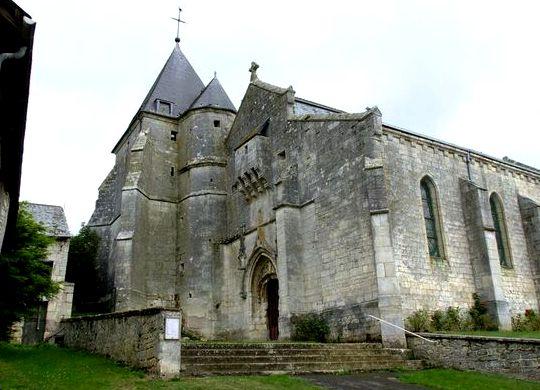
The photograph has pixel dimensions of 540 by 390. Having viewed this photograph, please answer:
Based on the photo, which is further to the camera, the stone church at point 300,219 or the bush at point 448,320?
the stone church at point 300,219

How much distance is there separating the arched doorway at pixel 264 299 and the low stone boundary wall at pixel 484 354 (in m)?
8.01

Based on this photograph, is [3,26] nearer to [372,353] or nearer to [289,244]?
[372,353]

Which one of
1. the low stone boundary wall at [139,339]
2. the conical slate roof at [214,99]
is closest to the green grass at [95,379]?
the low stone boundary wall at [139,339]

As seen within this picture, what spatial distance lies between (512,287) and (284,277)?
914 centimetres

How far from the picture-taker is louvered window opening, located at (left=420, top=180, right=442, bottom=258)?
19.4 meters

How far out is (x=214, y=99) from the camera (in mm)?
28734

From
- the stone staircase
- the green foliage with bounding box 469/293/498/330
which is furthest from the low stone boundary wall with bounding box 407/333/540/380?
the green foliage with bounding box 469/293/498/330

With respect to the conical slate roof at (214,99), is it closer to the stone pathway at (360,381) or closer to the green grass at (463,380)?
the stone pathway at (360,381)

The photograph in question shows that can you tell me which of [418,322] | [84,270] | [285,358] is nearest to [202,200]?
[84,270]

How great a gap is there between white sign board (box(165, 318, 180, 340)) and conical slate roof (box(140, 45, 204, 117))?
61.5 feet

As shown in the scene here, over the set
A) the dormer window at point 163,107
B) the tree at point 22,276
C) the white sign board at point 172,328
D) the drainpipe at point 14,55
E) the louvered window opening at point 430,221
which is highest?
the dormer window at point 163,107

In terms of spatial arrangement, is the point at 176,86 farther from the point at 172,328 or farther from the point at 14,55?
the point at 14,55

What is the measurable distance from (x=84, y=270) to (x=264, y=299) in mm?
11840

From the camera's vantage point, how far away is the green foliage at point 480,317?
18.6m
